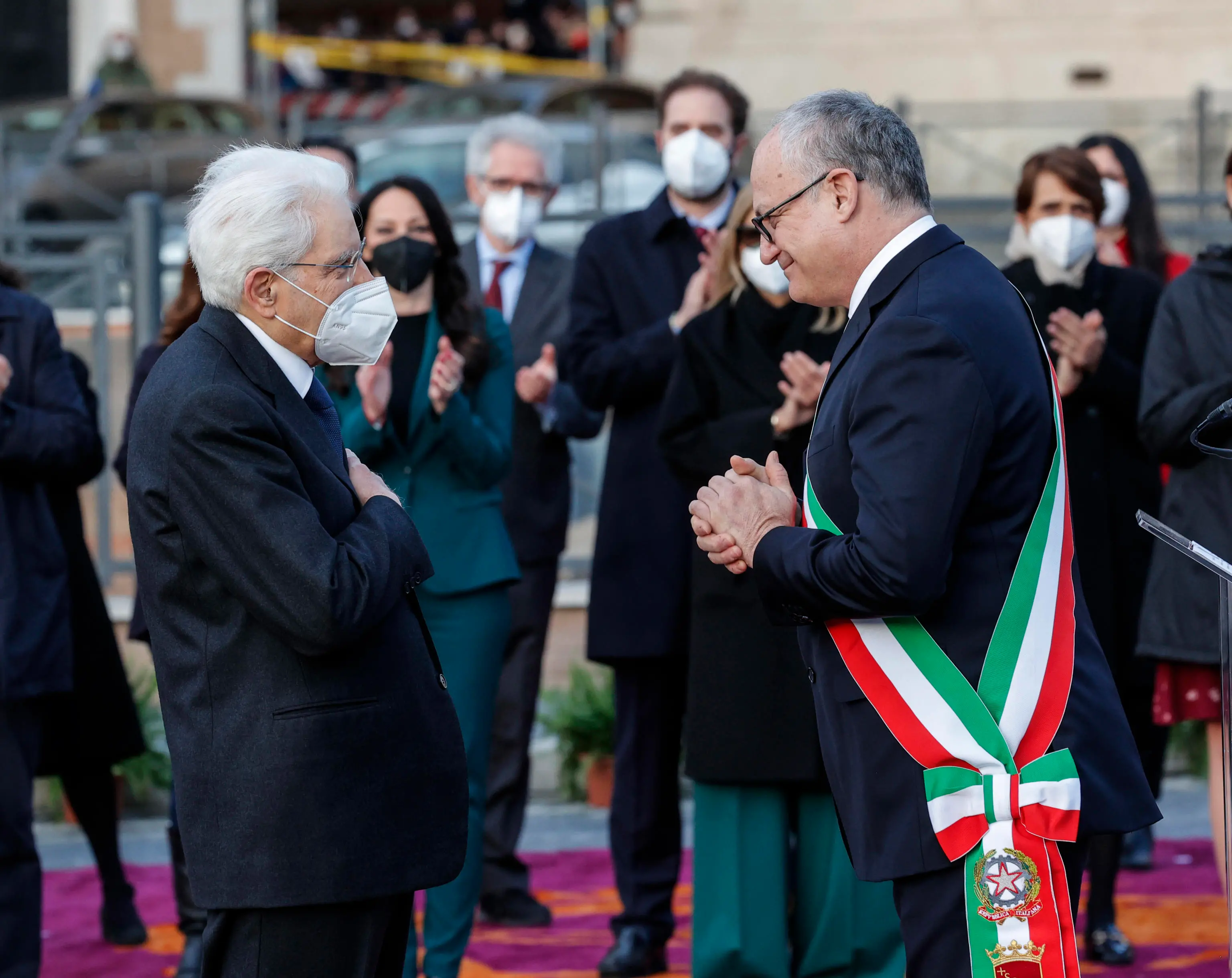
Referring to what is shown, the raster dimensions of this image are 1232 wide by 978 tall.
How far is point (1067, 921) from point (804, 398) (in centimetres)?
152

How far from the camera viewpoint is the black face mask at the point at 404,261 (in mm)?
4445

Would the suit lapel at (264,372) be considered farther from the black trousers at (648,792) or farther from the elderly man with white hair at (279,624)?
the black trousers at (648,792)

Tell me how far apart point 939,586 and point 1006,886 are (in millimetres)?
467

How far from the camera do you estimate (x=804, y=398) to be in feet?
13.1

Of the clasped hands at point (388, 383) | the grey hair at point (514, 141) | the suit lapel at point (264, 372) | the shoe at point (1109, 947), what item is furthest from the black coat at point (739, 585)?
the grey hair at point (514, 141)

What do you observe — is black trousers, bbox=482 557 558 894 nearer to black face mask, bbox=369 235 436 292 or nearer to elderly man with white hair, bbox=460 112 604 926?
elderly man with white hair, bbox=460 112 604 926

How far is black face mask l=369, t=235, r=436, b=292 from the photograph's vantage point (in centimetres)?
445

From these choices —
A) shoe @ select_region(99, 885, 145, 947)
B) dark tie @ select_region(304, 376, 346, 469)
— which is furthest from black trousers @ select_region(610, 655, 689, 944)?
dark tie @ select_region(304, 376, 346, 469)

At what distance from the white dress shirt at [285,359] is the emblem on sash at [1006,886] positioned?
52.6 inches

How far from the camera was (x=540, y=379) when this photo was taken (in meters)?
5.28

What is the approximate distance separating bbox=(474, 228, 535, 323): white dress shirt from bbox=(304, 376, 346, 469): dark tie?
104 inches

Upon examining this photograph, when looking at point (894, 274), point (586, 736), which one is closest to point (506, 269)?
point (586, 736)

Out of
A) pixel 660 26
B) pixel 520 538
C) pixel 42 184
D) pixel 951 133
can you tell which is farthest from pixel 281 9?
pixel 520 538

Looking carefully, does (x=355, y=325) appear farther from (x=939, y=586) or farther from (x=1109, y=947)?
(x=1109, y=947)
